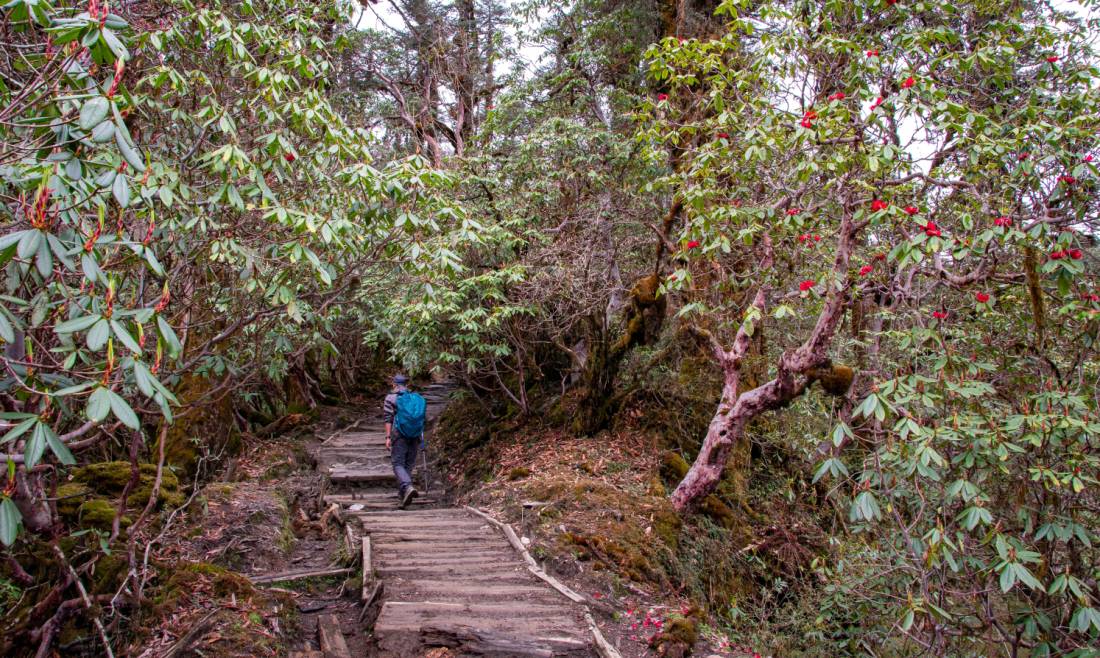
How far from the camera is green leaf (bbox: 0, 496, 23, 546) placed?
2.47m

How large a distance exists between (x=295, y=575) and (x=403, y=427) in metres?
3.28

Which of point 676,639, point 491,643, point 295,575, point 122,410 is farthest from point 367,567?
point 122,410

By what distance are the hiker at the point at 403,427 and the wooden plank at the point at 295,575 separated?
9.77 ft

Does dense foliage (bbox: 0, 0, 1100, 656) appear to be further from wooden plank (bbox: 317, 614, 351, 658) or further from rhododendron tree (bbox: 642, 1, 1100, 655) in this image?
wooden plank (bbox: 317, 614, 351, 658)

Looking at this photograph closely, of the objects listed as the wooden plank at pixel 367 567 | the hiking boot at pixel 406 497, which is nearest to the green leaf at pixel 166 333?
the wooden plank at pixel 367 567

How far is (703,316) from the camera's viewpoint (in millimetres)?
8758

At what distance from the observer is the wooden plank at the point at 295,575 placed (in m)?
6.20

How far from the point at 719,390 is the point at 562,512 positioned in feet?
12.7

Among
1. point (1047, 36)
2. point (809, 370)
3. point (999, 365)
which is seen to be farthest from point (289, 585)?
point (1047, 36)

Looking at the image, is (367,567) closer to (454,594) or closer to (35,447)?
(454,594)

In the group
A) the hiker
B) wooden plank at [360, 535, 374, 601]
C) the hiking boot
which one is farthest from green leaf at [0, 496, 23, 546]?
the hiking boot

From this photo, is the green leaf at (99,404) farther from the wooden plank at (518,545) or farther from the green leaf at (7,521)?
the wooden plank at (518,545)

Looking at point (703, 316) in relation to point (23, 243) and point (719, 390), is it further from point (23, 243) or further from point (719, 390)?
point (23, 243)

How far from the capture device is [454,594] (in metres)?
5.62
